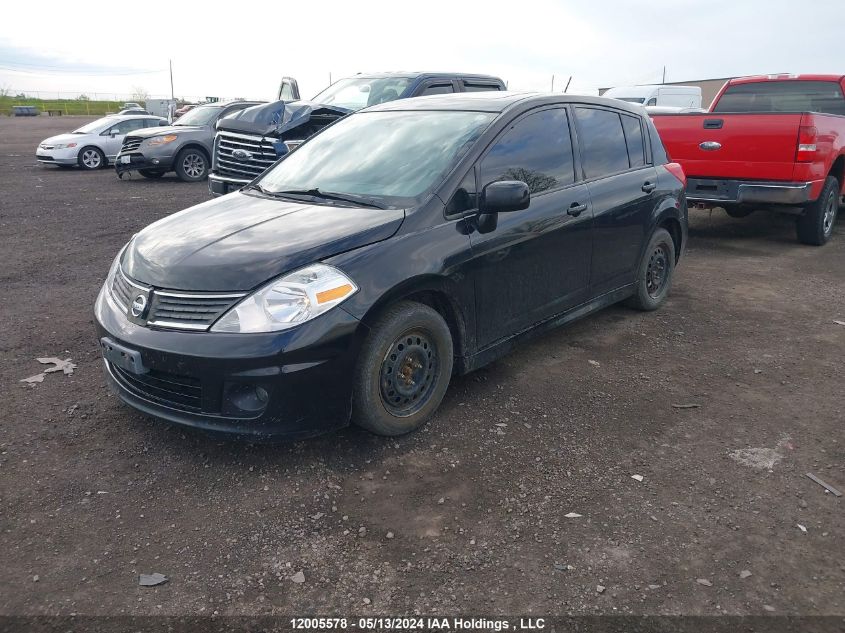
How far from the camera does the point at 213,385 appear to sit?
3.25 meters

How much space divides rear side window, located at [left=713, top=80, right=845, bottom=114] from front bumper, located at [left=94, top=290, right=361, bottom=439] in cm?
899

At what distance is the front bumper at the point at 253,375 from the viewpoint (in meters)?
3.20

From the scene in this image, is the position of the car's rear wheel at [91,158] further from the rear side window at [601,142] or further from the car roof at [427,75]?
the rear side window at [601,142]

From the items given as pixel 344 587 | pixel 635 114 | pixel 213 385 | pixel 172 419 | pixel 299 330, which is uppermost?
pixel 635 114

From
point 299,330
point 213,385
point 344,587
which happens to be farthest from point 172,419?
point 344,587

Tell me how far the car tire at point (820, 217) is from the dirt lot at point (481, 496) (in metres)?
3.81

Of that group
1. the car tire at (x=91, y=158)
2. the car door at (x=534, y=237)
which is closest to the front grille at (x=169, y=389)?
the car door at (x=534, y=237)

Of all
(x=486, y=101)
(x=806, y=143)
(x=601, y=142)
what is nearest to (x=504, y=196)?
(x=486, y=101)

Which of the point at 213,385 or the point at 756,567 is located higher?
the point at 213,385

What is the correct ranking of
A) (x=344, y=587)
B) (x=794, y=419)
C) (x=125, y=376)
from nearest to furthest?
(x=344, y=587)
(x=125, y=376)
(x=794, y=419)

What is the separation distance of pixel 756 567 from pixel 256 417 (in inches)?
88.1

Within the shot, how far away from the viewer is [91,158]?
18.4 metres

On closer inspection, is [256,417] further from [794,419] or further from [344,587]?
[794,419]

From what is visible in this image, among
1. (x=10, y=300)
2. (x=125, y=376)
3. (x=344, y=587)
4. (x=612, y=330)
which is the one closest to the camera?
(x=344, y=587)
